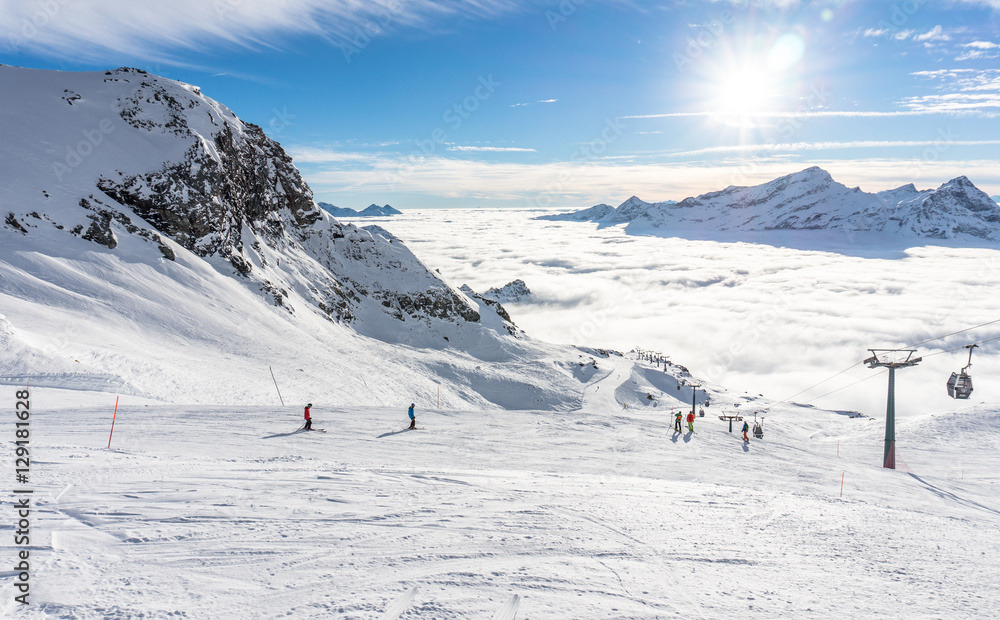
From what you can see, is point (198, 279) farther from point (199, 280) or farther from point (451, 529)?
point (451, 529)

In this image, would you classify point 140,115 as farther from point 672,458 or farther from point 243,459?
point 672,458

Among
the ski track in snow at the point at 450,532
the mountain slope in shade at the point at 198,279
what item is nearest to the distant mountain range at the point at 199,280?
the mountain slope in shade at the point at 198,279

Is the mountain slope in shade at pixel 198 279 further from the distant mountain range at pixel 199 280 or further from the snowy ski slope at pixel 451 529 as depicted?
the snowy ski slope at pixel 451 529

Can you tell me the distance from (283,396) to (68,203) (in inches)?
1343

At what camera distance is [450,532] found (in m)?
9.96

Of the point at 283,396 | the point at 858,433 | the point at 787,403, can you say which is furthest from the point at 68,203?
the point at 787,403

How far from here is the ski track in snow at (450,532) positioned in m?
7.49

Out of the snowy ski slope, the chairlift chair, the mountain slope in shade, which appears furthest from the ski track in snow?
the chairlift chair

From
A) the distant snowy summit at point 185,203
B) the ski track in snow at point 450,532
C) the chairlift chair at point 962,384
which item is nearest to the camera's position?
the ski track in snow at point 450,532

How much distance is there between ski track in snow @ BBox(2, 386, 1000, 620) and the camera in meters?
7.49

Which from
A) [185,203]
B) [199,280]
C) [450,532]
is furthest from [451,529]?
[185,203]

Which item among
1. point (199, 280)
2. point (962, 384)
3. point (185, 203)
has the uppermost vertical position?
point (185, 203)

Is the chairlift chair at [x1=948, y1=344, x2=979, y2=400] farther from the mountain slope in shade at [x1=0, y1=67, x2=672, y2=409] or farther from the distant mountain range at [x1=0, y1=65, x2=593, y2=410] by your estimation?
the mountain slope in shade at [x1=0, y1=67, x2=672, y2=409]

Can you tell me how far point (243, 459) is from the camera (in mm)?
14117
